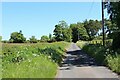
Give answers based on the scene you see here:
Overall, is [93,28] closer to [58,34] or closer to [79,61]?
[58,34]

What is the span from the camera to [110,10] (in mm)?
36375

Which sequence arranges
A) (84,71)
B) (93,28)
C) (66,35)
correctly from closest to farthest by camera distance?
(84,71)
(66,35)
(93,28)

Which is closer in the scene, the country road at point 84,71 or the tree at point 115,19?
the country road at point 84,71

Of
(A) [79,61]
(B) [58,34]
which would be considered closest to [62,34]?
(B) [58,34]

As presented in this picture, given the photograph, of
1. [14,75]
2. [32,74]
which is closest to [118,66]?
[32,74]

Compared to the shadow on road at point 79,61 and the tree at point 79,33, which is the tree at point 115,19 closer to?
the shadow on road at point 79,61

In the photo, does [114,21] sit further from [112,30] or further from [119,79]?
[119,79]

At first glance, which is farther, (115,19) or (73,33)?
(73,33)

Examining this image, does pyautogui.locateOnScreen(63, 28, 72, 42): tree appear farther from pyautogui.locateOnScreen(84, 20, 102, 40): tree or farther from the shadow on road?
the shadow on road

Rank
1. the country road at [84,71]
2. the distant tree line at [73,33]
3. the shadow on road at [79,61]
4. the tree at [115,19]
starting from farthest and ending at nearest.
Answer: the distant tree line at [73,33]
the tree at [115,19]
the shadow on road at [79,61]
the country road at [84,71]

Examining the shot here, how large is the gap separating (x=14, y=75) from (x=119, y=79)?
6.22 meters

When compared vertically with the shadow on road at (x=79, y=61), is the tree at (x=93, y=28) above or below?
above

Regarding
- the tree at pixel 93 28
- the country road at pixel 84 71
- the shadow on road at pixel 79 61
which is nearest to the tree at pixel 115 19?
the shadow on road at pixel 79 61

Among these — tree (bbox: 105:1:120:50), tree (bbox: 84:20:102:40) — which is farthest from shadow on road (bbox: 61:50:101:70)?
tree (bbox: 84:20:102:40)
